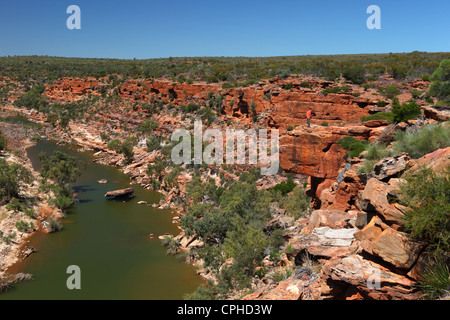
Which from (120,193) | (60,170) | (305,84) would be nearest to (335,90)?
(305,84)

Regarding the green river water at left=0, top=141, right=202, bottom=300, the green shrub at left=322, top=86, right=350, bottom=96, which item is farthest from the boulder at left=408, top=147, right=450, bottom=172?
the green shrub at left=322, top=86, right=350, bottom=96

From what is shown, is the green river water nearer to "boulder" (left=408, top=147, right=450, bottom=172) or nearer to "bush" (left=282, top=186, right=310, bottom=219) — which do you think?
"bush" (left=282, top=186, right=310, bottom=219)

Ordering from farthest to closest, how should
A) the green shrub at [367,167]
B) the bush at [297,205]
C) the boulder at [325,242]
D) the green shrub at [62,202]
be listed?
the green shrub at [62,202], the bush at [297,205], the green shrub at [367,167], the boulder at [325,242]

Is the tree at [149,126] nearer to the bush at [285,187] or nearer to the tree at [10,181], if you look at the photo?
the tree at [10,181]

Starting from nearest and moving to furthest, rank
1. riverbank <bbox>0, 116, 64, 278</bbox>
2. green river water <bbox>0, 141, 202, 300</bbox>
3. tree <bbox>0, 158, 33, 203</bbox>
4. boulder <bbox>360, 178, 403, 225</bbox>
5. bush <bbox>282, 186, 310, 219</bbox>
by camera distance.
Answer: boulder <bbox>360, 178, 403, 225</bbox> < green river water <bbox>0, 141, 202, 300</bbox> < bush <bbox>282, 186, 310, 219</bbox> < riverbank <bbox>0, 116, 64, 278</bbox> < tree <bbox>0, 158, 33, 203</bbox>

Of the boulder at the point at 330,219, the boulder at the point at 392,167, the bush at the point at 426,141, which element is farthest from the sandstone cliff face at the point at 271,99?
the boulder at the point at 392,167

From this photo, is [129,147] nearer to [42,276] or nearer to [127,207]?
[127,207]

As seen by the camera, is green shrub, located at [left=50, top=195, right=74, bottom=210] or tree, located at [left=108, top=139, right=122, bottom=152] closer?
green shrub, located at [left=50, top=195, right=74, bottom=210]
